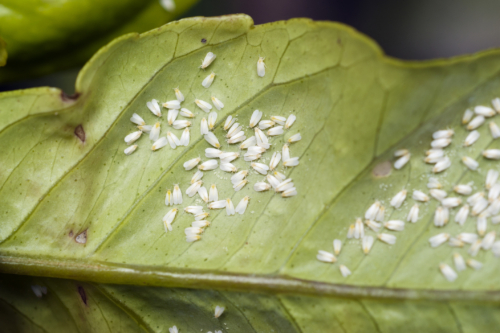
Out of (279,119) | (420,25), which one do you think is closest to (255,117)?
(279,119)

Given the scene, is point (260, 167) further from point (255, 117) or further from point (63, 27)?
point (63, 27)

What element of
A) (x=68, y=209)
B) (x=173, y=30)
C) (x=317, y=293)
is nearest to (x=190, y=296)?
(x=317, y=293)

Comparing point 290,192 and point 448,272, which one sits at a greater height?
point 290,192

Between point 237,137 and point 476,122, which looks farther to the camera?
point 237,137

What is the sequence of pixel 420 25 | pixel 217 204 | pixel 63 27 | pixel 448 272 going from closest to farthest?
pixel 448 272, pixel 217 204, pixel 63 27, pixel 420 25

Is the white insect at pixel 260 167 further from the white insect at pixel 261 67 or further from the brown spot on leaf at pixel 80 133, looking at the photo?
the brown spot on leaf at pixel 80 133

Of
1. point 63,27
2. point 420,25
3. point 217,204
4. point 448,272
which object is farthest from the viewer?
point 420,25
